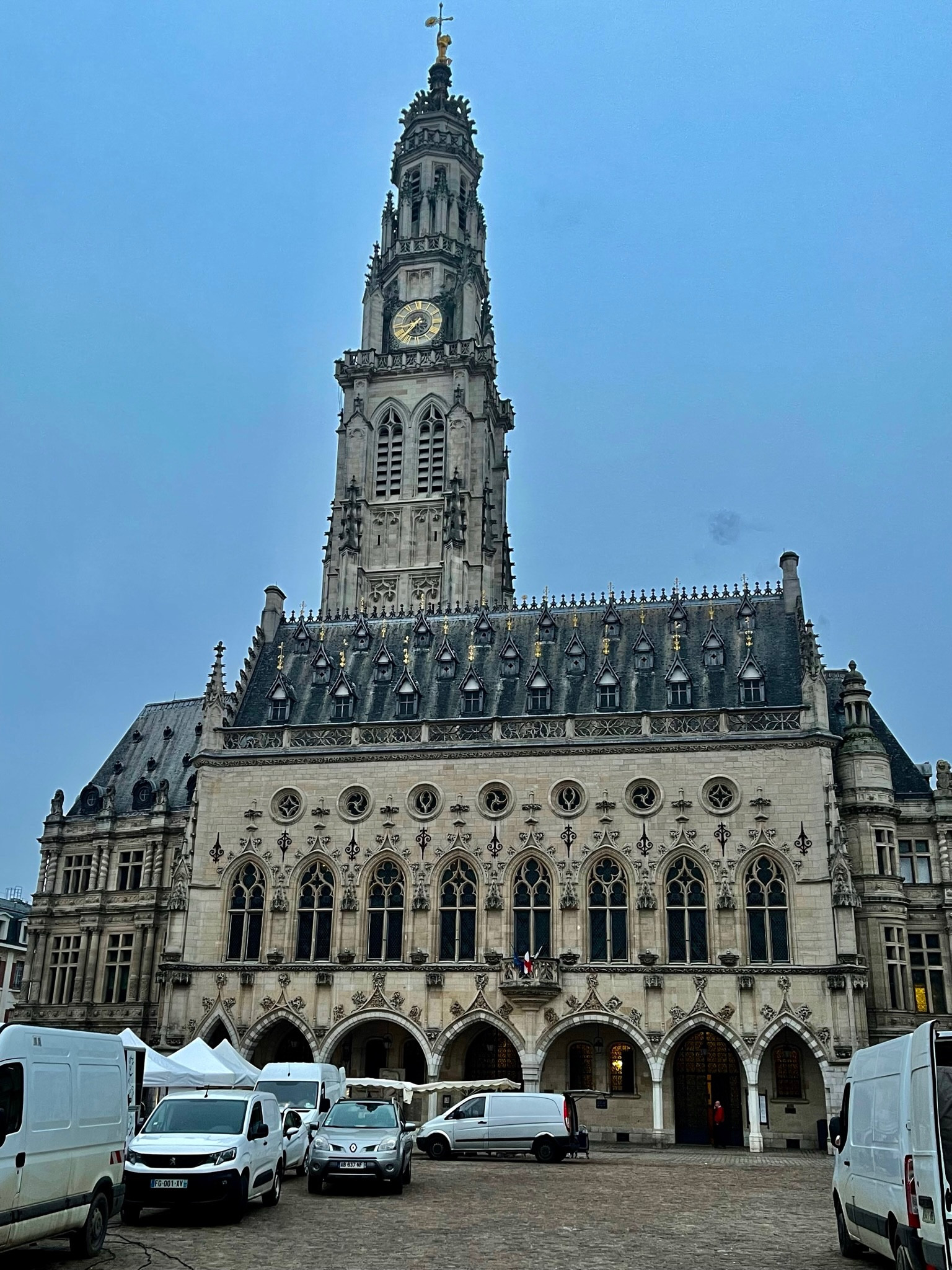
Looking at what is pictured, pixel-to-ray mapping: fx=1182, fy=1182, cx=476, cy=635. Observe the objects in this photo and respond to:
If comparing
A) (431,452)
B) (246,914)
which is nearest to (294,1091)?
(246,914)

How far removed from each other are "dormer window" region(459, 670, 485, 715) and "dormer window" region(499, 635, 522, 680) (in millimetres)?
1352

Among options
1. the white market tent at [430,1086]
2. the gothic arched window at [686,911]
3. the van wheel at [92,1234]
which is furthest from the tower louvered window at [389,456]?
the van wheel at [92,1234]

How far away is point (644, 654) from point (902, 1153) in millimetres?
36367

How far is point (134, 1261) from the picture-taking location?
48.0ft

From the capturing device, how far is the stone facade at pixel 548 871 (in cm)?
4194

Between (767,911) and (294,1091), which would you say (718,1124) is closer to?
(767,911)

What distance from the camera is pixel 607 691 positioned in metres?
47.8

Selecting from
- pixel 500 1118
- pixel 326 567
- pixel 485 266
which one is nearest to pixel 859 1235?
pixel 500 1118

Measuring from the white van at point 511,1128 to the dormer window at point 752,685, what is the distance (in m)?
18.6

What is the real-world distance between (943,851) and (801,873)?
726 centimetres

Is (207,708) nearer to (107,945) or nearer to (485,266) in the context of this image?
(107,945)

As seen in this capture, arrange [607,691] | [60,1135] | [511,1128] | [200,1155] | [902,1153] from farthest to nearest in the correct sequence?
[607,691], [511,1128], [200,1155], [60,1135], [902,1153]

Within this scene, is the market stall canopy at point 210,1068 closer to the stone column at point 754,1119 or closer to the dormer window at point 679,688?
the stone column at point 754,1119

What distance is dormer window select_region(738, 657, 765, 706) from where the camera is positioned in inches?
1812
